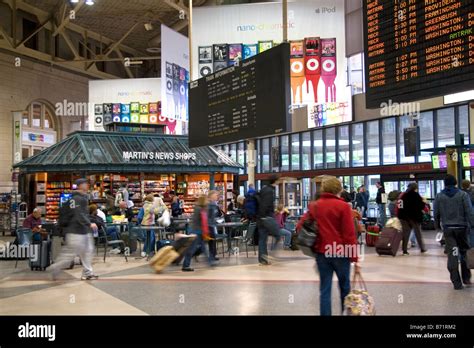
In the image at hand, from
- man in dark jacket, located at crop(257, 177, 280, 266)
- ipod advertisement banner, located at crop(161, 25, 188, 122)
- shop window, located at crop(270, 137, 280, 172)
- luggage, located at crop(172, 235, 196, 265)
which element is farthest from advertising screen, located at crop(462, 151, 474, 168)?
shop window, located at crop(270, 137, 280, 172)

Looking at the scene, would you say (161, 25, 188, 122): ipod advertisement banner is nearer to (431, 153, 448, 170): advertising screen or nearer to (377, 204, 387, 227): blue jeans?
(377, 204, 387, 227): blue jeans

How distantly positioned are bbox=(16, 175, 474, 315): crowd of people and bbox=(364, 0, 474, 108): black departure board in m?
1.57

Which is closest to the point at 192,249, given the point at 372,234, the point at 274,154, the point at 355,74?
the point at 372,234

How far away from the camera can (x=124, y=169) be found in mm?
21109

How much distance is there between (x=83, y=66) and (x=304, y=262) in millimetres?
29393

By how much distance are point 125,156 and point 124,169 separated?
0.94 m

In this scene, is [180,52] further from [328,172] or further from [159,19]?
[159,19]

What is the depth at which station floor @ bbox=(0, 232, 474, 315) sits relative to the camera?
21.6 ft

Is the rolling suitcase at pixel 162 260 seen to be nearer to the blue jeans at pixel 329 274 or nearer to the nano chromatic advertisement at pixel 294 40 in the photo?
the blue jeans at pixel 329 274

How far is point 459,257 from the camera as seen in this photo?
25.2 feet

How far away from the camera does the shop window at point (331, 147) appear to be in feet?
83.5

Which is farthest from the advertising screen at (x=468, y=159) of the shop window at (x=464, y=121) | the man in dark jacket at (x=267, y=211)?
the shop window at (x=464, y=121)
